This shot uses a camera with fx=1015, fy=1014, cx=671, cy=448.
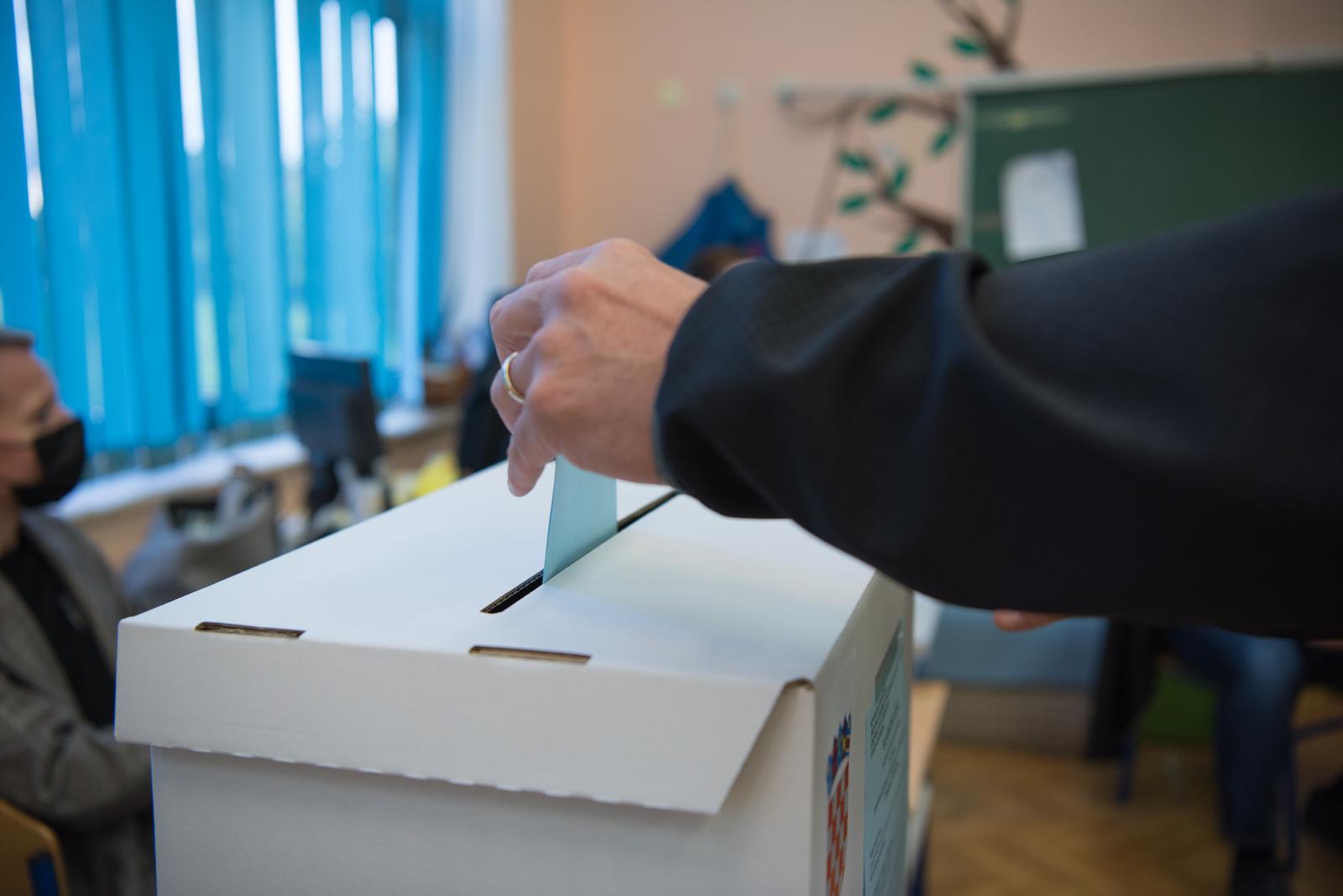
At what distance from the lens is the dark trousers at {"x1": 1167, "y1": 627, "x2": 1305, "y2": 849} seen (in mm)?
2268

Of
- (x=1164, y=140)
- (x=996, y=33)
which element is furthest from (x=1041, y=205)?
(x=996, y=33)

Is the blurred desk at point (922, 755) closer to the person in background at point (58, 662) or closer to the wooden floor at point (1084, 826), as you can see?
the wooden floor at point (1084, 826)

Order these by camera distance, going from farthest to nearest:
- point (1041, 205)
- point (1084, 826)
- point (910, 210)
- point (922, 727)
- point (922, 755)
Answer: point (910, 210), point (1041, 205), point (1084, 826), point (922, 727), point (922, 755)

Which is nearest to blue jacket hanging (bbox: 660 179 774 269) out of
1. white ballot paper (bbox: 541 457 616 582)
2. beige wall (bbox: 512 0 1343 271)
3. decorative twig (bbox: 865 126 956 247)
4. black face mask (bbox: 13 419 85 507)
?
beige wall (bbox: 512 0 1343 271)

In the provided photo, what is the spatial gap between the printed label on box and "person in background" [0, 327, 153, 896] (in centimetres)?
111

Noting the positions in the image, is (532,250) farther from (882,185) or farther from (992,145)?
(992,145)

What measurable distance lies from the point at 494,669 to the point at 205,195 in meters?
2.82

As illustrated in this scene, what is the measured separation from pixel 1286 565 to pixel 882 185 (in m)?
4.24

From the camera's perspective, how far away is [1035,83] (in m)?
4.04

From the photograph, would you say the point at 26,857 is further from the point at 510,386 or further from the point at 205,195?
the point at 205,195

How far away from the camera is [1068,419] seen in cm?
42

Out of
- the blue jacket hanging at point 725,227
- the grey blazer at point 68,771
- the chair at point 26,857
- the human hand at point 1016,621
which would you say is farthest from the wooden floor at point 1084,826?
the blue jacket hanging at point 725,227

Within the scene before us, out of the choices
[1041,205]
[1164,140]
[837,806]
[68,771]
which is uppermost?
[1164,140]

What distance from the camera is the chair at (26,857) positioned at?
1266mm
